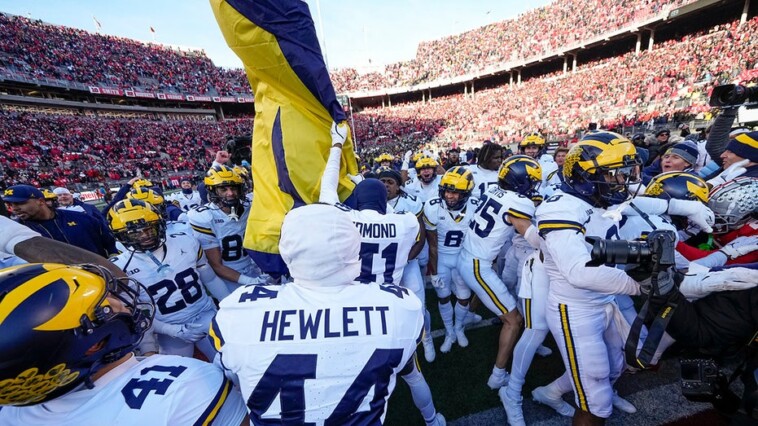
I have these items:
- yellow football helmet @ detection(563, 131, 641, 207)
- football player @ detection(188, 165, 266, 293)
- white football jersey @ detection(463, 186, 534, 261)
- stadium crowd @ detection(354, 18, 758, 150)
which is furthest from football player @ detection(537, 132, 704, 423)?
stadium crowd @ detection(354, 18, 758, 150)

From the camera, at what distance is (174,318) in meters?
2.90

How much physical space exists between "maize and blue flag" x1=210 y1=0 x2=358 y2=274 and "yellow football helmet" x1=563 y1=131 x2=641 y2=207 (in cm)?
178

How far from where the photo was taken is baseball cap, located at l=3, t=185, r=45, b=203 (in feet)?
11.0

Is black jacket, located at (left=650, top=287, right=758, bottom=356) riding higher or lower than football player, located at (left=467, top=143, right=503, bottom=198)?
lower

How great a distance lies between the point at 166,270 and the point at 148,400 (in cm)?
183

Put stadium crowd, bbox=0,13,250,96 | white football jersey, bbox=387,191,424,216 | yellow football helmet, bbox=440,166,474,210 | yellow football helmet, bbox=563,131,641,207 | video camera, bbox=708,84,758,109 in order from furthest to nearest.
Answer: stadium crowd, bbox=0,13,250,96
white football jersey, bbox=387,191,424,216
yellow football helmet, bbox=440,166,474,210
video camera, bbox=708,84,758,109
yellow football helmet, bbox=563,131,641,207

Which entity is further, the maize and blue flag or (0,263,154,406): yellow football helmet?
the maize and blue flag

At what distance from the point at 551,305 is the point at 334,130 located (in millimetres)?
2114

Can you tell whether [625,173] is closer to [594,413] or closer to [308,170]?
[594,413]

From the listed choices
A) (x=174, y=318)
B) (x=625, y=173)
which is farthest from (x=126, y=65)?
(x=625, y=173)

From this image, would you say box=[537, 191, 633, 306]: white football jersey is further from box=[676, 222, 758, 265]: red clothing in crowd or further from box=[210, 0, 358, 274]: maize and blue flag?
box=[210, 0, 358, 274]: maize and blue flag

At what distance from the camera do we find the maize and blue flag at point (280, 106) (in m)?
2.18

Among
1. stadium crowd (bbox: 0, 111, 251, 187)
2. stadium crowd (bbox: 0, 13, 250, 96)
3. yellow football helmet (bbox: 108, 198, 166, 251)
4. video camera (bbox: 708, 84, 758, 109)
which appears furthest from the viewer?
stadium crowd (bbox: 0, 13, 250, 96)

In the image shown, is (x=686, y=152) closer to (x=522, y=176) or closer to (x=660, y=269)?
(x=522, y=176)
